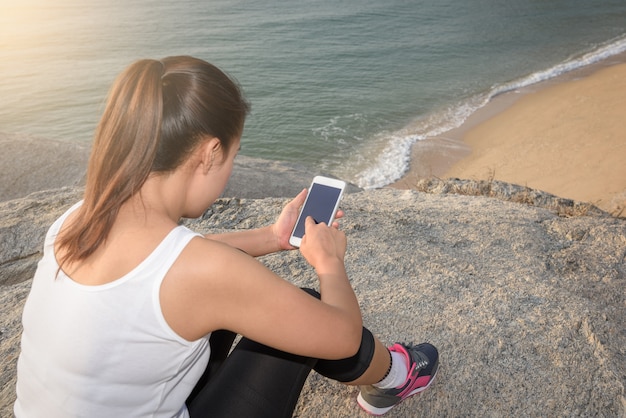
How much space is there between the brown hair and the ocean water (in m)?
10.9

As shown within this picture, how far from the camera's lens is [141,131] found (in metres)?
1.57

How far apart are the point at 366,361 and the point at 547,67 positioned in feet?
70.2

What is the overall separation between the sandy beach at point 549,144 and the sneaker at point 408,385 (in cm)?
632

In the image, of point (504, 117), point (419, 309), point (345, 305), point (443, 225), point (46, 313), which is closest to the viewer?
point (46, 313)

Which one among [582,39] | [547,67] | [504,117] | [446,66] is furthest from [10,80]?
[582,39]

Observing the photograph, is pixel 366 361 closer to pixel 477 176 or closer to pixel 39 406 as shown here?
pixel 39 406

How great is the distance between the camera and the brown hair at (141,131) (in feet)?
5.15

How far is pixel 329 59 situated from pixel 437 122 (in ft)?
27.4

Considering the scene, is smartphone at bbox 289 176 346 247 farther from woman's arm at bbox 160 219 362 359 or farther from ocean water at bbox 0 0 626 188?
ocean water at bbox 0 0 626 188

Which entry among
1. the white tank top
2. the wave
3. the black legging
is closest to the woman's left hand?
the black legging

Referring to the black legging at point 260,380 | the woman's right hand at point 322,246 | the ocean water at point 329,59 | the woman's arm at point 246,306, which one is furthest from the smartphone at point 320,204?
the ocean water at point 329,59

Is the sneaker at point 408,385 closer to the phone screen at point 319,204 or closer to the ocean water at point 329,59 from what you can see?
the phone screen at point 319,204

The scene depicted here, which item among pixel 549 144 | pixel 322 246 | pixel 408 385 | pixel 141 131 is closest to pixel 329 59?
pixel 549 144

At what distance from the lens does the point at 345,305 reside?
1.81 metres
